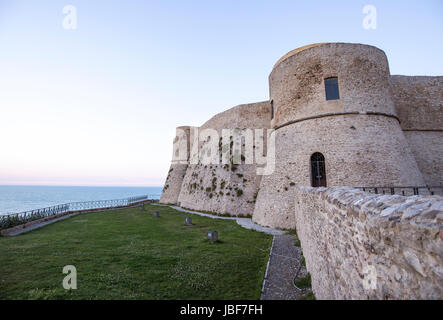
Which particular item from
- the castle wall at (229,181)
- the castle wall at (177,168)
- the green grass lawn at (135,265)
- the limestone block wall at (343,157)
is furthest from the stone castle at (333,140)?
the castle wall at (177,168)

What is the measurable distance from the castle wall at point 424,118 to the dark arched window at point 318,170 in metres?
7.22

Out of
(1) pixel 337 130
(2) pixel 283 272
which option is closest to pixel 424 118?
(1) pixel 337 130

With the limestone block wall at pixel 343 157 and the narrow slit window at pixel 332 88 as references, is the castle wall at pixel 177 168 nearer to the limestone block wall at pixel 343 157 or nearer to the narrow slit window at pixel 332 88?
the limestone block wall at pixel 343 157

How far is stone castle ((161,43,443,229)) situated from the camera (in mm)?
11969

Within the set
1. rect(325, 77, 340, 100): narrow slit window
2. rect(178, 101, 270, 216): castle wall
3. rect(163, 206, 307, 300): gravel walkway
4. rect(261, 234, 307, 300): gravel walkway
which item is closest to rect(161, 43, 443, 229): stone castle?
rect(325, 77, 340, 100): narrow slit window

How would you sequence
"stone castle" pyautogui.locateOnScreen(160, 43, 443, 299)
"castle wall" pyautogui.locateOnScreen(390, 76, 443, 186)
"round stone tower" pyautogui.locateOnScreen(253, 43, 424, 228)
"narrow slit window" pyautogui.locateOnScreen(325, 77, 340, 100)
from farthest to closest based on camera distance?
1. "castle wall" pyautogui.locateOnScreen(390, 76, 443, 186)
2. "narrow slit window" pyautogui.locateOnScreen(325, 77, 340, 100)
3. "round stone tower" pyautogui.locateOnScreen(253, 43, 424, 228)
4. "stone castle" pyautogui.locateOnScreen(160, 43, 443, 299)

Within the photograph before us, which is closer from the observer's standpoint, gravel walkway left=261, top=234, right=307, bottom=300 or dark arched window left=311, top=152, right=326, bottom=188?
gravel walkway left=261, top=234, right=307, bottom=300

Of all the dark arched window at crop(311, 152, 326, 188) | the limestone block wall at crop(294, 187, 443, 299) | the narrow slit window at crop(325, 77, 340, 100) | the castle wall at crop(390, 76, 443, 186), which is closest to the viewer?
the limestone block wall at crop(294, 187, 443, 299)

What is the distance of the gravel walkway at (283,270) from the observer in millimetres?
5763

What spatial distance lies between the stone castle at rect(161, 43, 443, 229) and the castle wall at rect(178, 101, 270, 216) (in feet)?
12.9

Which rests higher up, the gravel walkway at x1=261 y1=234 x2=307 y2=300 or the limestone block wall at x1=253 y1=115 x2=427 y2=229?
the limestone block wall at x1=253 y1=115 x2=427 y2=229

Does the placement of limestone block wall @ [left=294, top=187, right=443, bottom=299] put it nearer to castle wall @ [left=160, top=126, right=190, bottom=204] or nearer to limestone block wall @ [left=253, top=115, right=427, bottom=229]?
limestone block wall @ [left=253, top=115, right=427, bottom=229]
